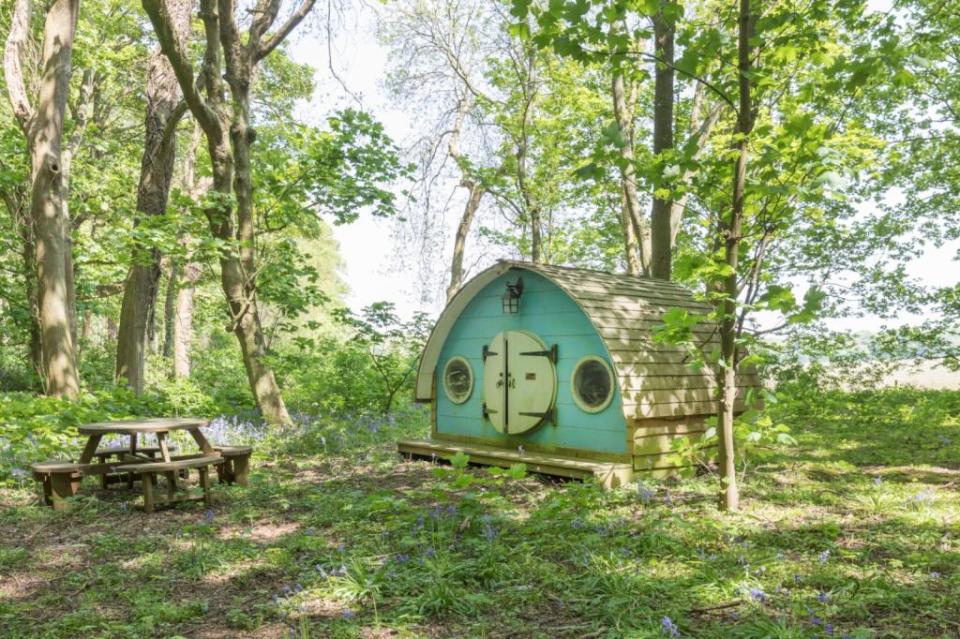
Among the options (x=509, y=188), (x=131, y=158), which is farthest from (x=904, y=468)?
(x=131, y=158)

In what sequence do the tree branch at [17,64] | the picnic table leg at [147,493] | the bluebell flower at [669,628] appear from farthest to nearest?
the tree branch at [17,64] → the picnic table leg at [147,493] → the bluebell flower at [669,628]

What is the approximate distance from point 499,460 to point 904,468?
4586 millimetres

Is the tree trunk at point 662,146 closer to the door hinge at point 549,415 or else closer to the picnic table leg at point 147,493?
the door hinge at point 549,415

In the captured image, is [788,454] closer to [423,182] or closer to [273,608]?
[273,608]

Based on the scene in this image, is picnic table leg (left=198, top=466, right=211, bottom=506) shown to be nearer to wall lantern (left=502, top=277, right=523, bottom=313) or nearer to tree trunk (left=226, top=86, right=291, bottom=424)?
wall lantern (left=502, top=277, right=523, bottom=313)

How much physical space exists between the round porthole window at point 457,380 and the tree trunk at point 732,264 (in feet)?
13.5

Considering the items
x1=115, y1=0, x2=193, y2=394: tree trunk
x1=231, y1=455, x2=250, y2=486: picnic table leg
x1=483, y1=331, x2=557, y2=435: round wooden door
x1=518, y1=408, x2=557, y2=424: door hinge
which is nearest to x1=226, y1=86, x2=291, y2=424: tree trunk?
x1=115, y1=0, x2=193, y2=394: tree trunk

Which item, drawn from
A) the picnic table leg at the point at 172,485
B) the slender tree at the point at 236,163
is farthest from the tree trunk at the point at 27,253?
the picnic table leg at the point at 172,485

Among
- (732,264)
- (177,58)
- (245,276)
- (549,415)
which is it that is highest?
(177,58)

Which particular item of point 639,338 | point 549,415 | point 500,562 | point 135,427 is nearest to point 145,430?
point 135,427

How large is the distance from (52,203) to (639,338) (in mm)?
8642

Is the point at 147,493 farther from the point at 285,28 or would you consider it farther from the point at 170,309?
the point at 170,309

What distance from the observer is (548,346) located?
7848 mm

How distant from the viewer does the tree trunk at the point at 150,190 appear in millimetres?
11352
